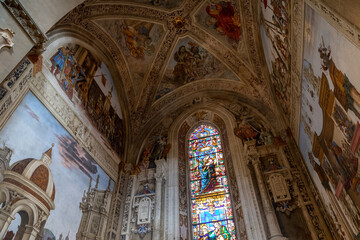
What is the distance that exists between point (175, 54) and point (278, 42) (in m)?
4.79

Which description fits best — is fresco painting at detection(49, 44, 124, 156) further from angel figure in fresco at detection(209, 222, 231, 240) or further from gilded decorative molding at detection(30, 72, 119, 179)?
angel figure in fresco at detection(209, 222, 231, 240)

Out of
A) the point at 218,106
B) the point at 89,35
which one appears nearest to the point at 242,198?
the point at 218,106

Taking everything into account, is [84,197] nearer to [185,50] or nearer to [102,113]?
[102,113]

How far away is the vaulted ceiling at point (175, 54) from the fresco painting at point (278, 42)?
0.84 m

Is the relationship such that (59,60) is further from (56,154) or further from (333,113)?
(333,113)

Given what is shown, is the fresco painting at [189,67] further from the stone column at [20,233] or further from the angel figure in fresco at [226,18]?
the stone column at [20,233]

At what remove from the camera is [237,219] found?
7.22 meters

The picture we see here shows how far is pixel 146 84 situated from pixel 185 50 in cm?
209

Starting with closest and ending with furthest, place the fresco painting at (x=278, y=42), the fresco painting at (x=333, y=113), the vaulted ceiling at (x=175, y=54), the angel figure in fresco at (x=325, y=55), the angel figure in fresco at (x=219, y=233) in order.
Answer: the fresco painting at (x=333, y=113) → the angel figure in fresco at (x=325, y=55) → the fresco painting at (x=278, y=42) → the angel figure in fresco at (x=219, y=233) → the vaulted ceiling at (x=175, y=54)

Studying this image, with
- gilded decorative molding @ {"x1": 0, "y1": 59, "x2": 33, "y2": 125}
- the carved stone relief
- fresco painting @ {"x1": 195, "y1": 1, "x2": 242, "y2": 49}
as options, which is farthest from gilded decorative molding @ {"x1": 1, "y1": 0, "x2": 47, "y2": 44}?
fresco painting @ {"x1": 195, "y1": 1, "x2": 242, "y2": 49}

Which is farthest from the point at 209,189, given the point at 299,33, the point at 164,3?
the point at 164,3

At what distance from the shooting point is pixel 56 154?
20.3 feet

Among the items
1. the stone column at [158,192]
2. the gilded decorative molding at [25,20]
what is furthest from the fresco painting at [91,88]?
the gilded decorative molding at [25,20]

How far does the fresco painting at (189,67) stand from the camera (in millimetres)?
10703
